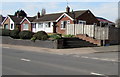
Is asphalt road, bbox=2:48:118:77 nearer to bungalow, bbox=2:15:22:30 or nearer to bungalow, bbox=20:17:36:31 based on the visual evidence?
bungalow, bbox=20:17:36:31

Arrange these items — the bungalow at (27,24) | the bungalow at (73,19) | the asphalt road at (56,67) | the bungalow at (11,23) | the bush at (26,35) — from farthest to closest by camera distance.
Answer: the bungalow at (11,23)
the bungalow at (27,24)
the bungalow at (73,19)
the bush at (26,35)
the asphalt road at (56,67)

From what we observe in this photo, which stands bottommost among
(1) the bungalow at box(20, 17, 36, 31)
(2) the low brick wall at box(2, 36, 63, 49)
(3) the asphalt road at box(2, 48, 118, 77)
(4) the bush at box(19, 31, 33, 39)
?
(3) the asphalt road at box(2, 48, 118, 77)

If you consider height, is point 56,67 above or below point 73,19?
below

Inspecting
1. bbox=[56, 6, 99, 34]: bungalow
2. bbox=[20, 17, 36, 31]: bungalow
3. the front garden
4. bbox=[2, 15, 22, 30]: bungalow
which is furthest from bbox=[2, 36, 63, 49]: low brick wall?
bbox=[2, 15, 22, 30]: bungalow

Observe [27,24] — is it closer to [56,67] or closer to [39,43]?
[39,43]

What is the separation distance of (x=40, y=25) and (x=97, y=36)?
702 inches

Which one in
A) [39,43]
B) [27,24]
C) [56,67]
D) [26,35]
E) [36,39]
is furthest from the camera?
[27,24]

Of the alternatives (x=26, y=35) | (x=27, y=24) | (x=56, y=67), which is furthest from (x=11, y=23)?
(x=56, y=67)

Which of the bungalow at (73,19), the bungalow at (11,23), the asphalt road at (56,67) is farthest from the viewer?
the bungalow at (11,23)

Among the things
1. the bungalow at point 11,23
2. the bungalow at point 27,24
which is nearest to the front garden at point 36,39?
the bungalow at point 27,24

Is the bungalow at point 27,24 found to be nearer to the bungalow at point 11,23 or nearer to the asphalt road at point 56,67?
the bungalow at point 11,23

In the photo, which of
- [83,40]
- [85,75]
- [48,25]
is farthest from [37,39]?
[85,75]

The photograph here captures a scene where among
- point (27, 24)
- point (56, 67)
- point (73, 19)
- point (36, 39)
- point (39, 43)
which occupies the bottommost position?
point (56, 67)

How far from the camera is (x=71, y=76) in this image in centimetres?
900
